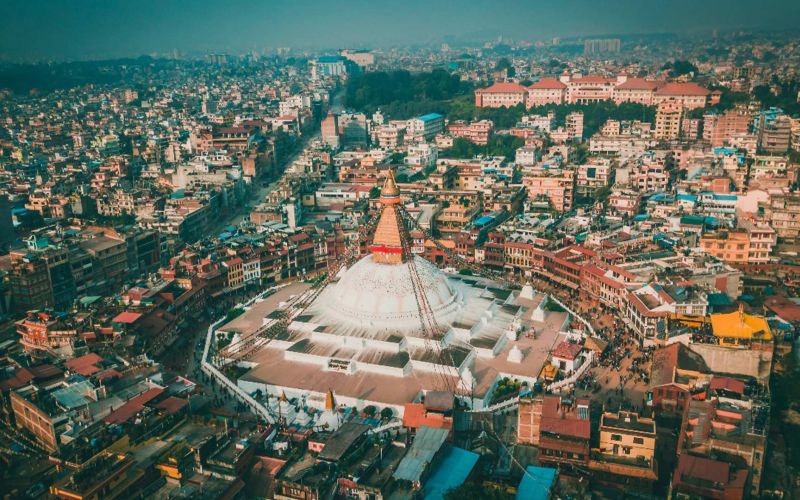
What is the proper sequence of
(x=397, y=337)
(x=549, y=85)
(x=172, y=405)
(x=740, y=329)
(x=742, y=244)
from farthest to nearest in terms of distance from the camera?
1. (x=549, y=85)
2. (x=742, y=244)
3. (x=397, y=337)
4. (x=740, y=329)
5. (x=172, y=405)

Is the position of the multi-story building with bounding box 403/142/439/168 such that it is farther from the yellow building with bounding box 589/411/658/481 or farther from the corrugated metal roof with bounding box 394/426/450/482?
the yellow building with bounding box 589/411/658/481

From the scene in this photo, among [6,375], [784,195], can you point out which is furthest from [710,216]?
[6,375]

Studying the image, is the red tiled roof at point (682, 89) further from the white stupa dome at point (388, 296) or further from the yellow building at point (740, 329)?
the yellow building at point (740, 329)

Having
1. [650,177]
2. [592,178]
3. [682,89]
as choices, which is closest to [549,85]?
[682,89]

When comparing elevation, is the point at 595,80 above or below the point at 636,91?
above

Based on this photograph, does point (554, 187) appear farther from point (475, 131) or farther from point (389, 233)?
point (475, 131)

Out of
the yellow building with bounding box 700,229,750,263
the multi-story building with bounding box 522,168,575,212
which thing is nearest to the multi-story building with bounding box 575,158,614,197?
the multi-story building with bounding box 522,168,575,212

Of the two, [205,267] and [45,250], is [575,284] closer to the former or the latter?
[205,267]
